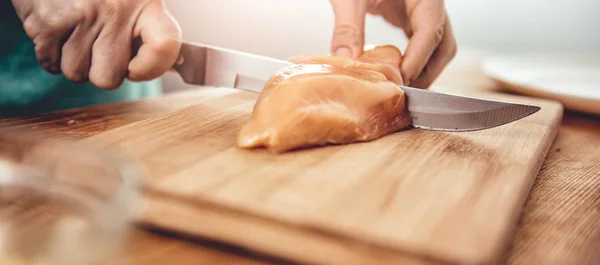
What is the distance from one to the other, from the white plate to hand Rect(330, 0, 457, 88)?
283 millimetres

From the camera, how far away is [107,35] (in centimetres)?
130

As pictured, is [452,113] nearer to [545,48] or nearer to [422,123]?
[422,123]

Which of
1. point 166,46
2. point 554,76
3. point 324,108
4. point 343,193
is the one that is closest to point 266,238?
point 343,193

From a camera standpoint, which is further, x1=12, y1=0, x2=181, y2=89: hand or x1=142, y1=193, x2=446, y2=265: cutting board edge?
x1=12, y1=0, x2=181, y2=89: hand

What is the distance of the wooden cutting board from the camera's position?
0.65 meters

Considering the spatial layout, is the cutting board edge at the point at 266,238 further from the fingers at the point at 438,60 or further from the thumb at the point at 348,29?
the fingers at the point at 438,60

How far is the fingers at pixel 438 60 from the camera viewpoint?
1555 millimetres

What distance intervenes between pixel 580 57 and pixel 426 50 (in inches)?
48.6

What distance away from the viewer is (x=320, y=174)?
83 centimetres

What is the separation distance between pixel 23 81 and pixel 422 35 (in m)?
1.12

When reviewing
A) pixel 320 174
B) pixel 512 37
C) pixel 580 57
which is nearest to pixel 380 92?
pixel 320 174

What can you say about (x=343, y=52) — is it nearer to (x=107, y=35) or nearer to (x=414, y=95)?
(x=414, y=95)

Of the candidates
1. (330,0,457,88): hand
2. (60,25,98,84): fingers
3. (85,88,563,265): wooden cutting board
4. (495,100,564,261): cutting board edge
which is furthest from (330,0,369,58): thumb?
(60,25,98,84): fingers

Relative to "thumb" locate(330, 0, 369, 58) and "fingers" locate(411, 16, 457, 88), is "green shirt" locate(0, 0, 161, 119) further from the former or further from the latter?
"fingers" locate(411, 16, 457, 88)
